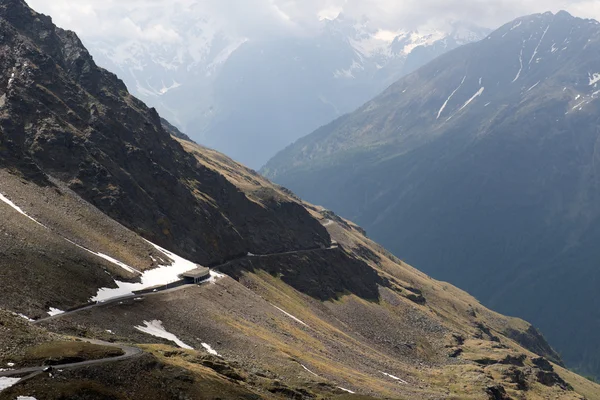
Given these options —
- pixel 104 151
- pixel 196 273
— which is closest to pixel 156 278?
pixel 196 273

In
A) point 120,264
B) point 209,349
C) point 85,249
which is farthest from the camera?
point 120,264

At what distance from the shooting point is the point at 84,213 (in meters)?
128

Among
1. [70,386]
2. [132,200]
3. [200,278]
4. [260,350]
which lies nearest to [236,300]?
[200,278]

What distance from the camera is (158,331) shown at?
95500 mm

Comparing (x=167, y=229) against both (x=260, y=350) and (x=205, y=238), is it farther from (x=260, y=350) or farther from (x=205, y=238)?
(x=260, y=350)

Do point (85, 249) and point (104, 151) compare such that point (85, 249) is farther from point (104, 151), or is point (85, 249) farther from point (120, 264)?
point (104, 151)

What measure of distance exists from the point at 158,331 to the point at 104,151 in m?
75.3

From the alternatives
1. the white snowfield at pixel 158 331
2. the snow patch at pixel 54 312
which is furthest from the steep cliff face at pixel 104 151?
the snow patch at pixel 54 312

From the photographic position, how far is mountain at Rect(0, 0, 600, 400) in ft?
229

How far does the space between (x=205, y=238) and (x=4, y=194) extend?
6095cm

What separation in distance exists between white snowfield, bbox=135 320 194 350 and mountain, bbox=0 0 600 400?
36 centimetres

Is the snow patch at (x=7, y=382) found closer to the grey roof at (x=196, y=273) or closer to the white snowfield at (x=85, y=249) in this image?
the white snowfield at (x=85, y=249)

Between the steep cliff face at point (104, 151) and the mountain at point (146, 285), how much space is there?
43 cm

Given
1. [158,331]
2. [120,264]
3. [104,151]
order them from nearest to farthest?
1. [158,331]
2. [120,264]
3. [104,151]
